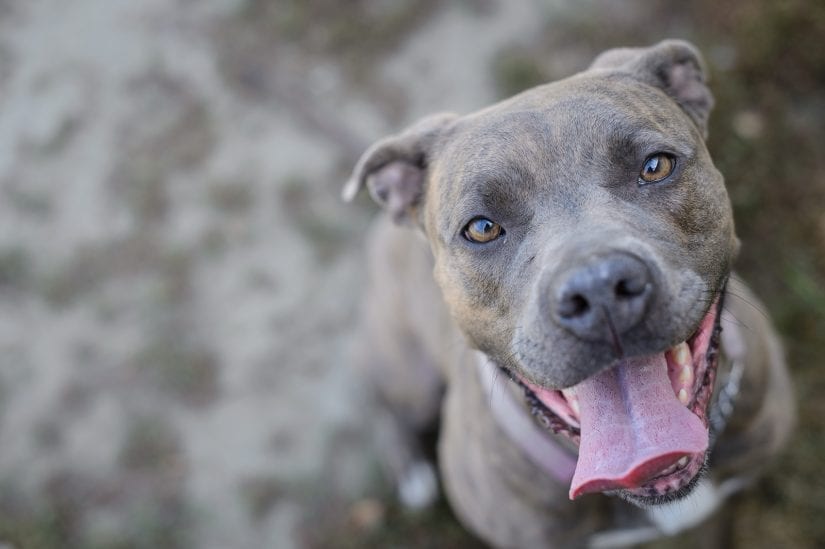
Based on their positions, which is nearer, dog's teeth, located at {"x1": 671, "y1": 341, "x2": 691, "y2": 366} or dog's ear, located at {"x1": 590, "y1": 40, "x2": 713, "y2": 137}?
dog's teeth, located at {"x1": 671, "y1": 341, "x2": 691, "y2": 366}

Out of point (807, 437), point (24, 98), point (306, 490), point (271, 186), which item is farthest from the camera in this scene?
point (24, 98)

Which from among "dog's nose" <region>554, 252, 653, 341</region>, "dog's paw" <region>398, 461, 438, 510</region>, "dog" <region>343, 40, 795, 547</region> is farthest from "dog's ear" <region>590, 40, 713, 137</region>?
"dog's paw" <region>398, 461, 438, 510</region>

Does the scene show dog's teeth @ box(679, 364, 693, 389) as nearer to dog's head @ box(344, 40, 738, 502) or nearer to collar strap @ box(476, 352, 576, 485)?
dog's head @ box(344, 40, 738, 502)

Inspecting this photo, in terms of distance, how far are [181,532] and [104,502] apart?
1.82ft

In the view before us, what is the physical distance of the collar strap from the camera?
2812 millimetres

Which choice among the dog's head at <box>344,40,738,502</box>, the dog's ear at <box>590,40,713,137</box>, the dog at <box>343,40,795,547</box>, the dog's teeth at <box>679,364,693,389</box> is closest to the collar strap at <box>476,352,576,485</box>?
the dog at <box>343,40,795,547</box>

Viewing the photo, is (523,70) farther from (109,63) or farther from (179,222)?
(109,63)

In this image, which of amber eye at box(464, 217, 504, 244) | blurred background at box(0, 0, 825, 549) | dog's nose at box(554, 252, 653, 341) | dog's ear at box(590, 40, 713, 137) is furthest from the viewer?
blurred background at box(0, 0, 825, 549)

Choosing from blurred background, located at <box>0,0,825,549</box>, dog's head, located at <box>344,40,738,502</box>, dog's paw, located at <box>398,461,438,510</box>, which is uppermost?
dog's head, located at <box>344,40,738,502</box>

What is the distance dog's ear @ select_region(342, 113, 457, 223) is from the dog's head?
Result: 0.20 m

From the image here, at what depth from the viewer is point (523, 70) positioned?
17.7 feet

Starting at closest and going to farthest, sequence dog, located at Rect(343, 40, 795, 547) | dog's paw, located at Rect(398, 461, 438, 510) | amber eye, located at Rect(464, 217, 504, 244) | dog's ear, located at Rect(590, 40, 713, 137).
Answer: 1. dog, located at Rect(343, 40, 795, 547)
2. amber eye, located at Rect(464, 217, 504, 244)
3. dog's ear, located at Rect(590, 40, 713, 137)
4. dog's paw, located at Rect(398, 461, 438, 510)

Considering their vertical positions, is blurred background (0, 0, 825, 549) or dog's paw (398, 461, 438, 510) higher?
blurred background (0, 0, 825, 549)

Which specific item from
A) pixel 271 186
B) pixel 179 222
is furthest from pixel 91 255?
pixel 271 186
